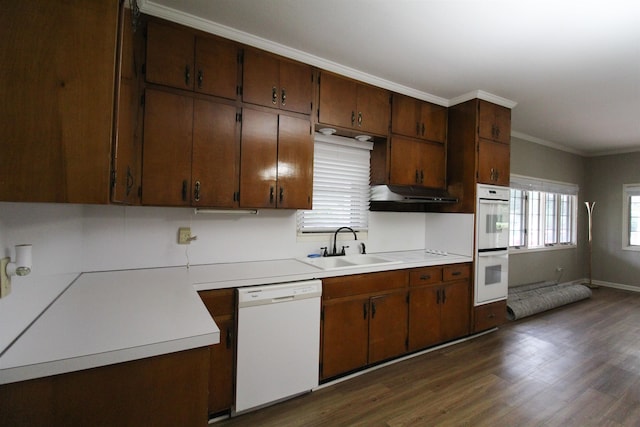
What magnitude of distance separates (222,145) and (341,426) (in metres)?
2.10

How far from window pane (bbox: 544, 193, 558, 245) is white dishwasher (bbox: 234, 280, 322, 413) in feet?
17.6

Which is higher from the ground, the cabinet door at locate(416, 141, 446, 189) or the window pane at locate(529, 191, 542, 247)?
the cabinet door at locate(416, 141, 446, 189)

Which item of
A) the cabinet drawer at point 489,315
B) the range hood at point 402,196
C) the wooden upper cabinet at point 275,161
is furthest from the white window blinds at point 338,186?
the cabinet drawer at point 489,315

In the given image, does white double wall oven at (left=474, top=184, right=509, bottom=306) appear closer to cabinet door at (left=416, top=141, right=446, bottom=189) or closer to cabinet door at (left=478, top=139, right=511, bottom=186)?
cabinet door at (left=478, top=139, right=511, bottom=186)

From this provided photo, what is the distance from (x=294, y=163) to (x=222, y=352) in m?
1.50

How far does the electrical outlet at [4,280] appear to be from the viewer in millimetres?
906

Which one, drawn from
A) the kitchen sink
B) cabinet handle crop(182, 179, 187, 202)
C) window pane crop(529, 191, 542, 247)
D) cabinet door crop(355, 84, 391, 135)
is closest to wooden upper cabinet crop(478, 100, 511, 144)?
cabinet door crop(355, 84, 391, 135)

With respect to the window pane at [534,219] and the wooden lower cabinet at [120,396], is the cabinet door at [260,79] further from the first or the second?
the window pane at [534,219]

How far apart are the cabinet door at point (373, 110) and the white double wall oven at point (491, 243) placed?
52.2 inches

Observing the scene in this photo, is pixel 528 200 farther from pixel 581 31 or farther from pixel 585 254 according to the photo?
pixel 581 31

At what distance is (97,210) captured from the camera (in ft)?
6.82

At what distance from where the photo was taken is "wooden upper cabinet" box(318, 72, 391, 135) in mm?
2680

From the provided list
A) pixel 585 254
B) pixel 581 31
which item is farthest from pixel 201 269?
pixel 585 254

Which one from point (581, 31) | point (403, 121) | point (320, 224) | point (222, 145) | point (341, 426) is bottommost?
point (341, 426)
